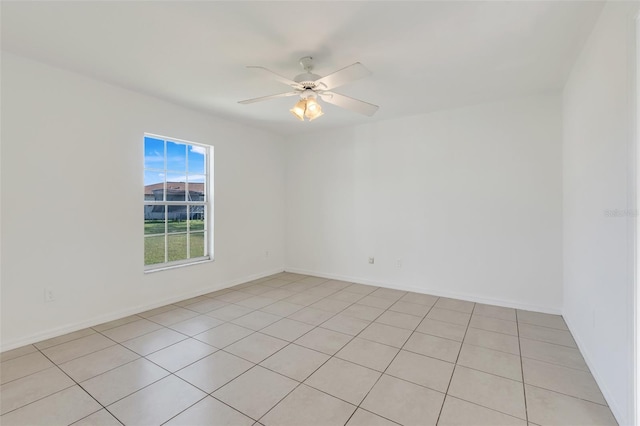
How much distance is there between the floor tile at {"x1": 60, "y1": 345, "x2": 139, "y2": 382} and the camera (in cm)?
212

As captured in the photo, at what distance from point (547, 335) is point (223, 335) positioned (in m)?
3.04

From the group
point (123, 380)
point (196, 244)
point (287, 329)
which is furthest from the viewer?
point (196, 244)

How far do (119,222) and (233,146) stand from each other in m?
1.89

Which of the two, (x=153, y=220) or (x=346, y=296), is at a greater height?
(x=153, y=220)

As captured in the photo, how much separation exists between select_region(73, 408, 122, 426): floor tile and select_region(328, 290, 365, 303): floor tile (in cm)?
261

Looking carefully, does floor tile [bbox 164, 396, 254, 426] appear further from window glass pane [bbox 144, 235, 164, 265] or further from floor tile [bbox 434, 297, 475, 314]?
floor tile [bbox 434, 297, 475, 314]

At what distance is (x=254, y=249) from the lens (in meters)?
4.84

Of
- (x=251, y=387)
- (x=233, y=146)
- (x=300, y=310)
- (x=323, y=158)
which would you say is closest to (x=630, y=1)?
(x=251, y=387)

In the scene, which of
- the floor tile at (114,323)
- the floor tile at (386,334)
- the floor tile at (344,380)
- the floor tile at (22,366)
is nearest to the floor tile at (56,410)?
the floor tile at (22,366)

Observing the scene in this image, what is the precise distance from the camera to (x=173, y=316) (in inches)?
127

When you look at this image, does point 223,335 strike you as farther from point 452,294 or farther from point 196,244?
point 452,294

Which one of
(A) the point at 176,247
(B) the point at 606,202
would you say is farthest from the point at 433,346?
(A) the point at 176,247

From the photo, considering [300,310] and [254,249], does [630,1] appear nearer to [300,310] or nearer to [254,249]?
[300,310]

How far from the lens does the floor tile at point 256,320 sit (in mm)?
3000
